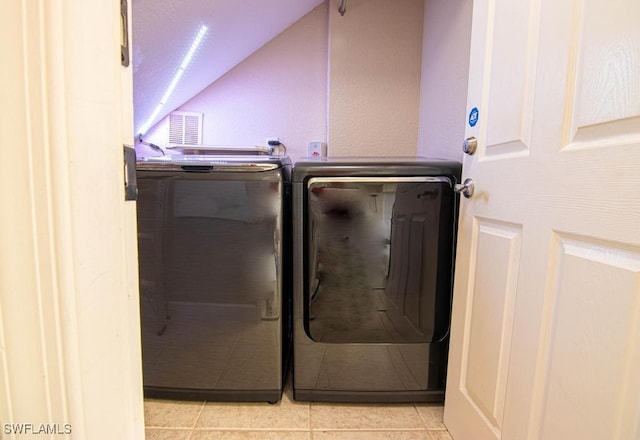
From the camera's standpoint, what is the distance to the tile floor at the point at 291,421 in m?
1.10

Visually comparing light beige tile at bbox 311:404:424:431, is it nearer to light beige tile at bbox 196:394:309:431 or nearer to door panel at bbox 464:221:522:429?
light beige tile at bbox 196:394:309:431

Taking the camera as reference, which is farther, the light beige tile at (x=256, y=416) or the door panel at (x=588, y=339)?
the light beige tile at (x=256, y=416)

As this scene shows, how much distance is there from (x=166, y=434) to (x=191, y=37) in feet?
5.81

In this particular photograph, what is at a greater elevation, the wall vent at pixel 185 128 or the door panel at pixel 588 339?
the wall vent at pixel 185 128

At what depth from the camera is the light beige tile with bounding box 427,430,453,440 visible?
1093 millimetres

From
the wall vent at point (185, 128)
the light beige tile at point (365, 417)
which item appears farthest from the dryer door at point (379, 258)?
the wall vent at point (185, 128)

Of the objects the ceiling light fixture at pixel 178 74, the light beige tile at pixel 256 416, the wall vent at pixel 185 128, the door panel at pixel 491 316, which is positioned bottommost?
the light beige tile at pixel 256 416

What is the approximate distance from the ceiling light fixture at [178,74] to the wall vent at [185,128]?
0.13m

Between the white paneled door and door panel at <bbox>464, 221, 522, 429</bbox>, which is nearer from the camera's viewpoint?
the white paneled door

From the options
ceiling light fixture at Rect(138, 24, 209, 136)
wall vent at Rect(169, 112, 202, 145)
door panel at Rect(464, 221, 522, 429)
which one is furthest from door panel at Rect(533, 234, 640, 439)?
wall vent at Rect(169, 112, 202, 145)

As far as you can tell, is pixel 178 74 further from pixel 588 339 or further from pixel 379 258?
pixel 588 339

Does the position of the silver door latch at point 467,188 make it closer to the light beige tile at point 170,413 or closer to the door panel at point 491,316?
the door panel at point 491,316

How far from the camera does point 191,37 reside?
5.04ft

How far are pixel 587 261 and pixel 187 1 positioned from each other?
1640 millimetres
